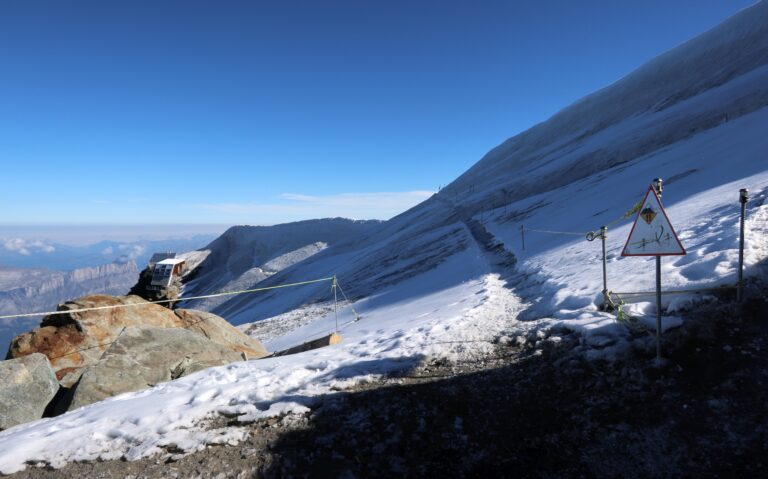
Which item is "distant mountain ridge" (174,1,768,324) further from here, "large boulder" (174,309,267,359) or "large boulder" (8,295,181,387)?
"large boulder" (8,295,181,387)

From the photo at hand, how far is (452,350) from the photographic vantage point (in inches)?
A: 363

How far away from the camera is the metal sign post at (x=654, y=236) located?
649 centimetres

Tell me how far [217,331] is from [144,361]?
6458 mm

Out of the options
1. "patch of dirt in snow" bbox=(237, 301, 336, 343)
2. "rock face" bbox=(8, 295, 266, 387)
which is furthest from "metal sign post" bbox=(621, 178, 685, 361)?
"patch of dirt in snow" bbox=(237, 301, 336, 343)

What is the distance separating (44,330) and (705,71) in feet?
211

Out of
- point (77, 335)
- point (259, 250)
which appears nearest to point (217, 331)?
point (77, 335)

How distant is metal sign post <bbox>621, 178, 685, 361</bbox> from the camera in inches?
255

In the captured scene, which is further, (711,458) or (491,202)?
(491,202)

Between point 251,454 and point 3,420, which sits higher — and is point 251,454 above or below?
above

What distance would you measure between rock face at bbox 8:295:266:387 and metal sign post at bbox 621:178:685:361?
13.4 m

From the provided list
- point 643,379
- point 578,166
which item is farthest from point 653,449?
point 578,166

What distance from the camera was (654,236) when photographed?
6.68 metres

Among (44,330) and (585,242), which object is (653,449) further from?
(44,330)

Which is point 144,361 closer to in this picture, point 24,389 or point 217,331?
point 24,389
